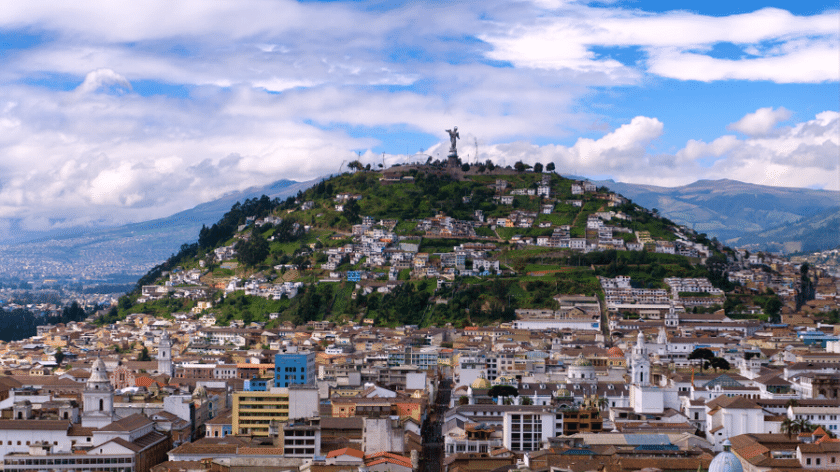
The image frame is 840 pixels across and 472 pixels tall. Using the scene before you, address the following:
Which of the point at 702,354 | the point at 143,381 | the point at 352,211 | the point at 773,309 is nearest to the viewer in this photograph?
the point at 143,381

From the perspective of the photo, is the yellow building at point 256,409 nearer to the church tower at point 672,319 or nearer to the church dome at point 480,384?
the church dome at point 480,384

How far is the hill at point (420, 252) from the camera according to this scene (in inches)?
2953

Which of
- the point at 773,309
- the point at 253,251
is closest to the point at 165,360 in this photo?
the point at 253,251

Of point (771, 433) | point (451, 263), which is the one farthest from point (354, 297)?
point (771, 433)

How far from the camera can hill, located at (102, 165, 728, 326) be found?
246ft

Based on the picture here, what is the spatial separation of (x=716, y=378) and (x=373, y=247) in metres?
43.8

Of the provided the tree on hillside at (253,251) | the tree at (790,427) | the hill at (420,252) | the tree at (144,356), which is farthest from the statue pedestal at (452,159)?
the tree at (790,427)

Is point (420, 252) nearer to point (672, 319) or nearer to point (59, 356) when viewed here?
point (672, 319)

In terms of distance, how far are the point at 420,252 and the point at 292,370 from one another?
35.6 metres

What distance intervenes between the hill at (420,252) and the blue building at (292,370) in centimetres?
2197

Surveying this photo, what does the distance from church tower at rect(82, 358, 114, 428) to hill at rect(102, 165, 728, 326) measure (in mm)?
33029

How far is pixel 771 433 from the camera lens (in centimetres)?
3881

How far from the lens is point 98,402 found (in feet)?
133

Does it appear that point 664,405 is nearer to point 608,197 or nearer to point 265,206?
point 608,197
